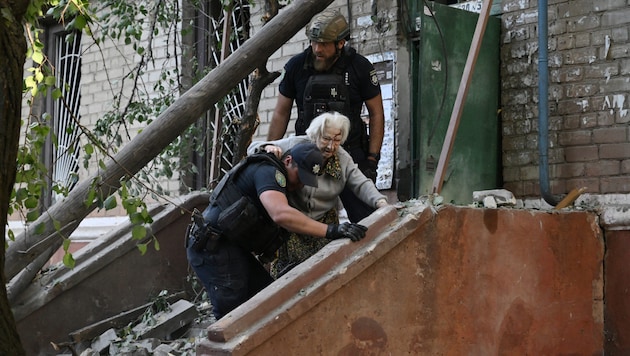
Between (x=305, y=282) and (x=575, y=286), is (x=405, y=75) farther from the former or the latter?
(x=305, y=282)

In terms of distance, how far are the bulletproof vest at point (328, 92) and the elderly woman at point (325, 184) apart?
2.62 feet

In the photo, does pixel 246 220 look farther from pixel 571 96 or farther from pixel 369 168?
pixel 571 96

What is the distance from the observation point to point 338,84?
6.23 meters

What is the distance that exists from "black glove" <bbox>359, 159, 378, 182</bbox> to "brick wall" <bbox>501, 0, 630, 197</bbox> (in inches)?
51.1

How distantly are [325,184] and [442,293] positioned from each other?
2.95 feet

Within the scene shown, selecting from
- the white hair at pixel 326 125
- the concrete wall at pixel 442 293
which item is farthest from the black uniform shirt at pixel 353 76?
the concrete wall at pixel 442 293

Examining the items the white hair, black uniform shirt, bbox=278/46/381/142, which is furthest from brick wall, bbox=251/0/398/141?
the white hair

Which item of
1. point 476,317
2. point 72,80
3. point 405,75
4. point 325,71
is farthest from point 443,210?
point 72,80

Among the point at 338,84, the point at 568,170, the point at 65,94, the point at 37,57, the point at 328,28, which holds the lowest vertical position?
the point at 568,170

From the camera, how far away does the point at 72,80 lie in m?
11.1

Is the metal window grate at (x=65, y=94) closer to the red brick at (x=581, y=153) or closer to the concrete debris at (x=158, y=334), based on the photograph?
the concrete debris at (x=158, y=334)

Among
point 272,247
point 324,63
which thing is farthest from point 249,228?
point 324,63

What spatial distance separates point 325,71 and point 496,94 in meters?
1.52

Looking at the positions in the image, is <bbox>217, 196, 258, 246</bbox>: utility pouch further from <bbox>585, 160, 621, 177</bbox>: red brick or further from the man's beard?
<bbox>585, 160, 621, 177</bbox>: red brick
